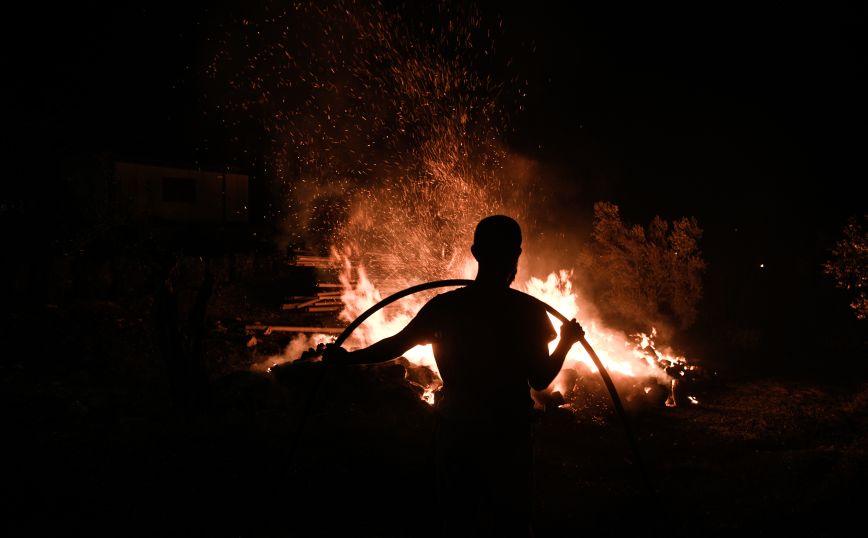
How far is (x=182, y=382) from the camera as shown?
19.9 feet

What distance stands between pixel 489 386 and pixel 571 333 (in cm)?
70

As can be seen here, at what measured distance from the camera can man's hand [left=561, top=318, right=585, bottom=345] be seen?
2.98 metres

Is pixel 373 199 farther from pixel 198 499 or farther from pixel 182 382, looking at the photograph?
pixel 198 499

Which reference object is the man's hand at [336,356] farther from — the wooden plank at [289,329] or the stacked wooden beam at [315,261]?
the stacked wooden beam at [315,261]

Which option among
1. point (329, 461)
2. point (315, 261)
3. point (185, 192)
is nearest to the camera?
point (329, 461)

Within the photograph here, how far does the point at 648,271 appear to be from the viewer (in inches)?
642

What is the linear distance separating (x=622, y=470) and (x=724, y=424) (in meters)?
3.65

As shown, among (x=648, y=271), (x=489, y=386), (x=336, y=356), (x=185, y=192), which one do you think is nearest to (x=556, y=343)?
(x=648, y=271)

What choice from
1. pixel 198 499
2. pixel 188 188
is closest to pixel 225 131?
pixel 188 188

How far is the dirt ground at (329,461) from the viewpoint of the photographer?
4.38 meters

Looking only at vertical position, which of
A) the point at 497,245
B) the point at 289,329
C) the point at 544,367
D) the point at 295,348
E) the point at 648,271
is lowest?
the point at 295,348

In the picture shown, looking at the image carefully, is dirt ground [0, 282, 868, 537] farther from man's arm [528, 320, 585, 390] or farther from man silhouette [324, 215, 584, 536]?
man's arm [528, 320, 585, 390]

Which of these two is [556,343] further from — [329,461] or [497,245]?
[497,245]

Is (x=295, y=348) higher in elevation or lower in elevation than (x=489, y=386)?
lower
